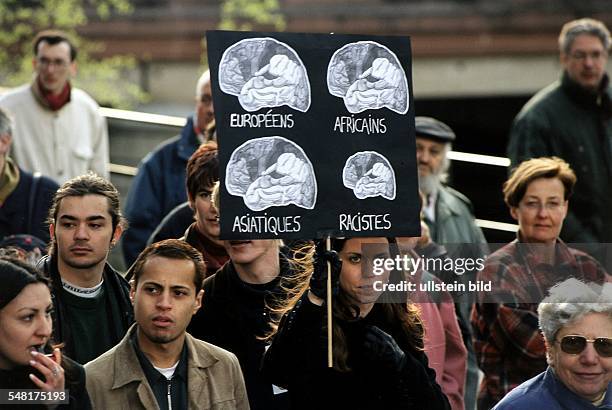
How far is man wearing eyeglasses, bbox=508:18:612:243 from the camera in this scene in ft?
33.5

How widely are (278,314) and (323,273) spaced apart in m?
0.54

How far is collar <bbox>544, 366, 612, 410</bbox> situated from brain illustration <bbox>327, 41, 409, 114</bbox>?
124 centimetres

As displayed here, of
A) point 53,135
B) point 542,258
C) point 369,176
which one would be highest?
point 53,135

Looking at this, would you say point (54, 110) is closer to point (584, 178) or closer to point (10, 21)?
point (584, 178)

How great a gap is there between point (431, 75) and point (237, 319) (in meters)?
18.7

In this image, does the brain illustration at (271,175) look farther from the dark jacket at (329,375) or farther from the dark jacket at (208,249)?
the dark jacket at (208,249)

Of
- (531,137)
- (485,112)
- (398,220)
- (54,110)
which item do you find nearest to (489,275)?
(398,220)

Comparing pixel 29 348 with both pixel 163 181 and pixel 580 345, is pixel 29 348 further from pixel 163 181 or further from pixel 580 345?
pixel 163 181

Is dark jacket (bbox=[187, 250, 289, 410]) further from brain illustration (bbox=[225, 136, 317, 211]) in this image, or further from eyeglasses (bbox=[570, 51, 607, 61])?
eyeglasses (bbox=[570, 51, 607, 61])

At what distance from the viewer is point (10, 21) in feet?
68.7

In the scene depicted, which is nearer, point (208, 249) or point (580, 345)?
point (580, 345)

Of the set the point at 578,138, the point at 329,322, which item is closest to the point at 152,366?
the point at 329,322

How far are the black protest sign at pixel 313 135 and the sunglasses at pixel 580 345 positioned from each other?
0.75 m

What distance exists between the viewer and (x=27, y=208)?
8656mm
